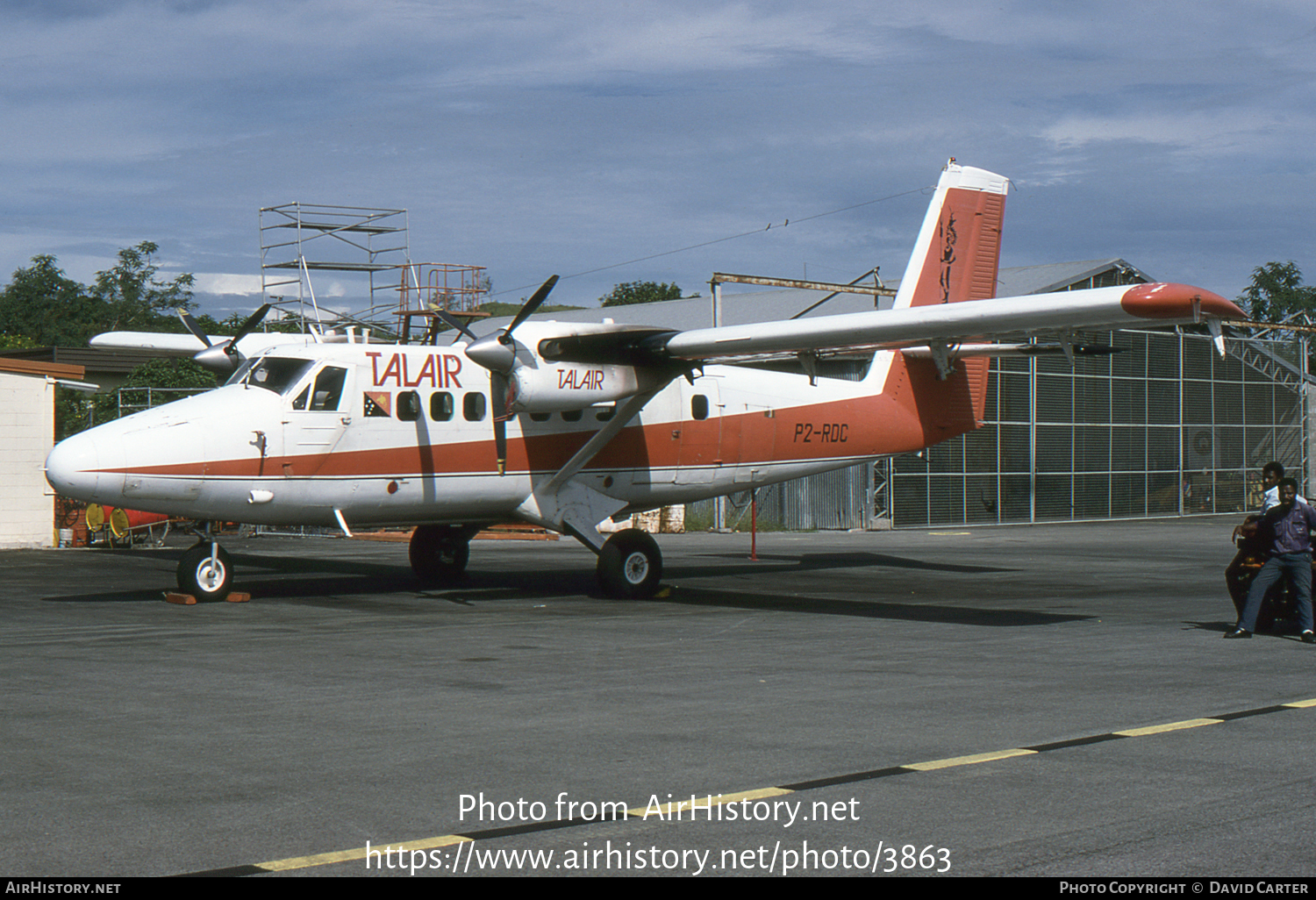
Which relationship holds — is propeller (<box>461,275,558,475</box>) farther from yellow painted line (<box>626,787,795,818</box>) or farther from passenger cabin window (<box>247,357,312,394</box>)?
yellow painted line (<box>626,787,795,818</box>)

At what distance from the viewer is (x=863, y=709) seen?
916 cm

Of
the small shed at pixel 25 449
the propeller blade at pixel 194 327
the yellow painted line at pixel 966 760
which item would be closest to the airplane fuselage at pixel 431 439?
the propeller blade at pixel 194 327

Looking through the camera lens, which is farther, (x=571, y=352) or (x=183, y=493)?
(x=571, y=352)

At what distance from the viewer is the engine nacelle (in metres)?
16.8

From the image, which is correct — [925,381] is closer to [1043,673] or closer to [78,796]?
[1043,673]

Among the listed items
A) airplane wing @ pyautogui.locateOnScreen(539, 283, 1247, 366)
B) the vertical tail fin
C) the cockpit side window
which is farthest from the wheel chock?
the vertical tail fin

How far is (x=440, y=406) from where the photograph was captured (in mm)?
17531

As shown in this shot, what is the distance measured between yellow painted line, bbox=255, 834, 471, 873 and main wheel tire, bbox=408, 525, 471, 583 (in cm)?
1443

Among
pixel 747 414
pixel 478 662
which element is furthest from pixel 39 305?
pixel 478 662

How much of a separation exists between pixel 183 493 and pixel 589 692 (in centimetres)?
788

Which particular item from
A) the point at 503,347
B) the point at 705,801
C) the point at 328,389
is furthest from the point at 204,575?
the point at 705,801

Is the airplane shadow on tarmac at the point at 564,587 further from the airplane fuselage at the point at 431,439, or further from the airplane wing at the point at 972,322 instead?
the airplane wing at the point at 972,322

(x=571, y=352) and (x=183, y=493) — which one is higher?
(x=571, y=352)

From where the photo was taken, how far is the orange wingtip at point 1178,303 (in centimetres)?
1223
